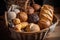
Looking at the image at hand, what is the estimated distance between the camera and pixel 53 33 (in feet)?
4.12

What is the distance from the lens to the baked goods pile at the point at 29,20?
42.2 inches

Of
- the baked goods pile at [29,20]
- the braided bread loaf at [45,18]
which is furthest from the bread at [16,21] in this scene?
the braided bread loaf at [45,18]

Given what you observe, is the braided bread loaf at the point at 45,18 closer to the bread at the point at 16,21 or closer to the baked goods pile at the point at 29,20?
the baked goods pile at the point at 29,20

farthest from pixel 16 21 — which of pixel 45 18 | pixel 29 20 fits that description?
pixel 45 18

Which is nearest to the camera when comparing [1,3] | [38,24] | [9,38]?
[38,24]

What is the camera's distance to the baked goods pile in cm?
107

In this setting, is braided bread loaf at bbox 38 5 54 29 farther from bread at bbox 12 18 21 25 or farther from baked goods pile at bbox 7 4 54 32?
bread at bbox 12 18 21 25

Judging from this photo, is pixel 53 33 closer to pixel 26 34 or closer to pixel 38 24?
pixel 38 24

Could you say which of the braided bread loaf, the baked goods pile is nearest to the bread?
the baked goods pile

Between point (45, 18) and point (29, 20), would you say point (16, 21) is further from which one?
point (45, 18)

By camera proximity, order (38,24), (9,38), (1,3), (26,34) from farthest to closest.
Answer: (1,3), (9,38), (38,24), (26,34)

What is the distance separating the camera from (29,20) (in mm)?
1152

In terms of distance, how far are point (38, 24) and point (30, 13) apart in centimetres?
13

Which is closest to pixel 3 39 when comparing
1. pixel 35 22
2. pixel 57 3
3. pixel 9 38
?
pixel 9 38
